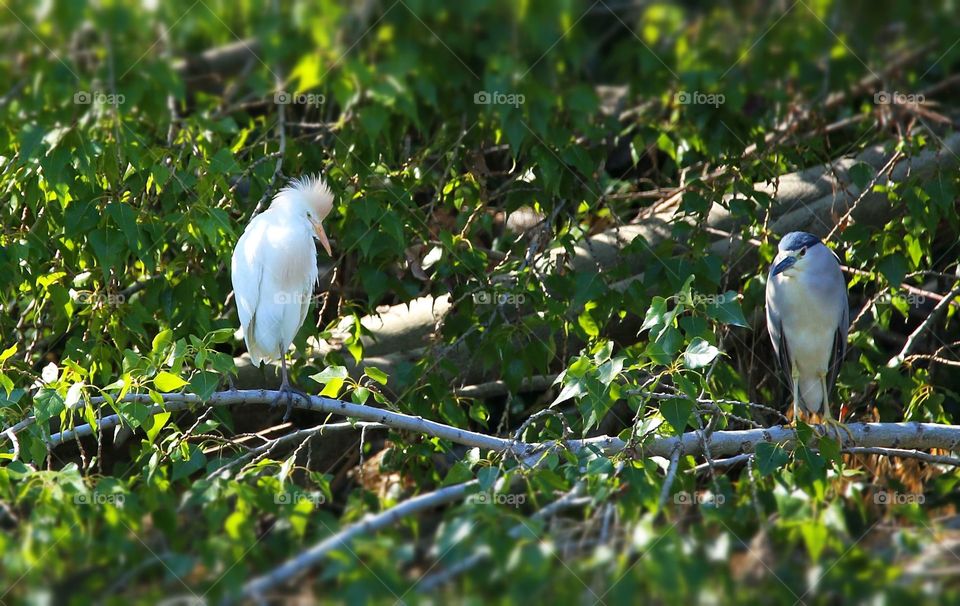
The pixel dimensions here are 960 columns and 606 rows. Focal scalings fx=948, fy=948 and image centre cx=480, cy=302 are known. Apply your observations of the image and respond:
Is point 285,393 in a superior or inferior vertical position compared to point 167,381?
inferior

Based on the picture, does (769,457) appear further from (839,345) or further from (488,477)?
(839,345)

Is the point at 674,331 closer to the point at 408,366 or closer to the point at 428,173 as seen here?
the point at 408,366

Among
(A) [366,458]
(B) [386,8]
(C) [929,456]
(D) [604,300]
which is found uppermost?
(B) [386,8]

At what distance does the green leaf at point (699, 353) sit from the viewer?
9.68 ft

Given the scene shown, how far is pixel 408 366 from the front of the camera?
4.43 meters

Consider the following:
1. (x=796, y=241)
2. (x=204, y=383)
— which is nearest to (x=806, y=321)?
(x=796, y=241)

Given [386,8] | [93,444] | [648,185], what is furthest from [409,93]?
[648,185]

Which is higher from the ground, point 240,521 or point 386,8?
point 386,8

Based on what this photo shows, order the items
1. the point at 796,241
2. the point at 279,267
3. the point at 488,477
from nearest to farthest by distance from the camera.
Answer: the point at 488,477
the point at 796,241
the point at 279,267

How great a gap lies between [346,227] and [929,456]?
2.70m

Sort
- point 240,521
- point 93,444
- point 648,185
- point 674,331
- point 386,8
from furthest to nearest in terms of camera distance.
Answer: point 648,185 → point 93,444 → point 674,331 → point 386,8 → point 240,521

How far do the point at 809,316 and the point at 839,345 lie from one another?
10.3 inches

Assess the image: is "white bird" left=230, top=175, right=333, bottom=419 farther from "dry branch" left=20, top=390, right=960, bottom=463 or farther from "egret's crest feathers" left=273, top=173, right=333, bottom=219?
"dry branch" left=20, top=390, right=960, bottom=463

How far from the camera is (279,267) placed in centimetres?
465
